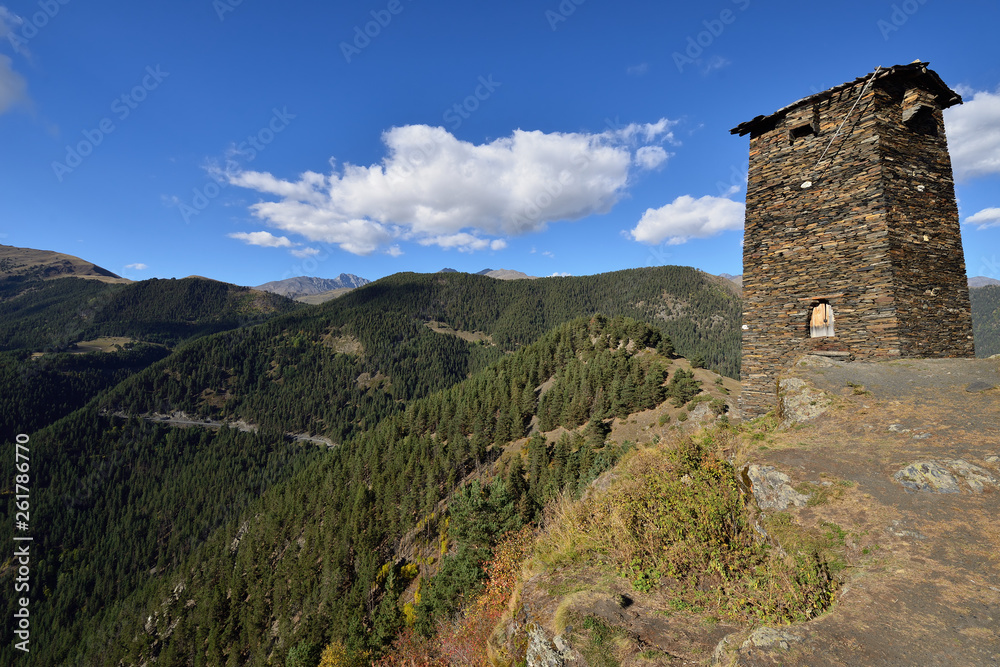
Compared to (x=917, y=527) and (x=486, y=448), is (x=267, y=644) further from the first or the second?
(x=917, y=527)

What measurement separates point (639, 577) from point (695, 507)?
1999 mm

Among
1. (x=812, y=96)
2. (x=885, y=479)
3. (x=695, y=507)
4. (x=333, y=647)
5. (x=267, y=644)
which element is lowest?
(x=267, y=644)

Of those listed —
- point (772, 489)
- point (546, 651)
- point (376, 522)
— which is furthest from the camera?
point (376, 522)

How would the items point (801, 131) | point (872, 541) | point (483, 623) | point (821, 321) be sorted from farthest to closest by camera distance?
point (801, 131) → point (821, 321) → point (483, 623) → point (872, 541)

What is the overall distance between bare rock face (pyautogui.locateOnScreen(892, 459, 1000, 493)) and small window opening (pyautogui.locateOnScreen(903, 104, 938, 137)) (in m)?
13.0

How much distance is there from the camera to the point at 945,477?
7.43 meters

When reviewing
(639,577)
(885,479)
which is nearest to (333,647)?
(639,577)

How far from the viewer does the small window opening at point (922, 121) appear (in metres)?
13.5

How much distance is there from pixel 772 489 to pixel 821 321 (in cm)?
946

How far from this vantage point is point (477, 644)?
10711 millimetres

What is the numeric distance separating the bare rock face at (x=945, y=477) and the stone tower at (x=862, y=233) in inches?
271

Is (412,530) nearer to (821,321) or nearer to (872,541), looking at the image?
(821,321)

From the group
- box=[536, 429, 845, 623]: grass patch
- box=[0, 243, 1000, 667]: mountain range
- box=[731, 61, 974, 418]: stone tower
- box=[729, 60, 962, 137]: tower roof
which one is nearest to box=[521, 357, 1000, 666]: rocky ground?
box=[536, 429, 845, 623]: grass patch

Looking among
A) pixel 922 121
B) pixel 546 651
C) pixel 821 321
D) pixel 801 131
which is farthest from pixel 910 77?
pixel 546 651
